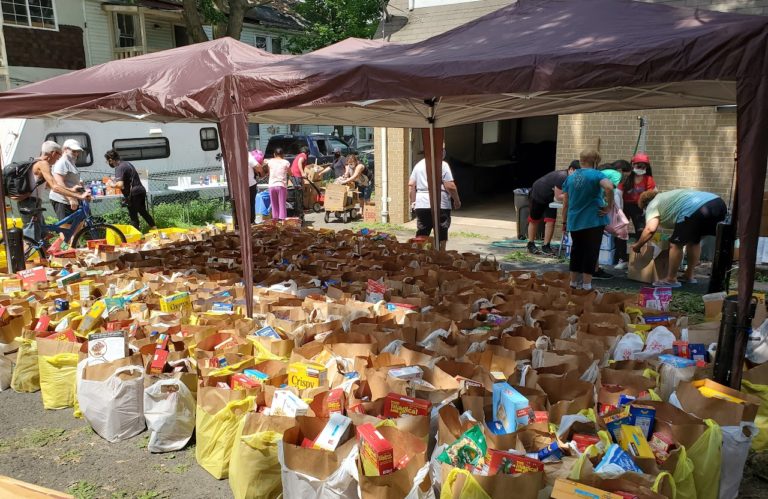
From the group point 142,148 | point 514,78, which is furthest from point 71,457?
point 142,148

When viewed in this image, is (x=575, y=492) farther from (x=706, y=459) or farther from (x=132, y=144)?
(x=132, y=144)

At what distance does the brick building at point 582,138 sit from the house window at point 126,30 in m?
11.7

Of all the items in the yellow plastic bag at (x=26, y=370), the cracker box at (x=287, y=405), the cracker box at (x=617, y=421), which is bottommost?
the yellow plastic bag at (x=26, y=370)

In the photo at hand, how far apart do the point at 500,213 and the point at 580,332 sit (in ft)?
31.4

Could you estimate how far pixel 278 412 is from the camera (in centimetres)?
264

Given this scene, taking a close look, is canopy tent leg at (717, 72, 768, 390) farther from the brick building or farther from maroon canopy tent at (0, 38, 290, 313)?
the brick building

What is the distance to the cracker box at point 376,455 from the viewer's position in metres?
2.09

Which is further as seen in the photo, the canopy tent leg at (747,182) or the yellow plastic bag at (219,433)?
the yellow plastic bag at (219,433)

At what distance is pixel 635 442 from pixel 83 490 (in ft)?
8.61

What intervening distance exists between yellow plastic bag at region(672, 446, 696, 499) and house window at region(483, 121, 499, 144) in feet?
43.8

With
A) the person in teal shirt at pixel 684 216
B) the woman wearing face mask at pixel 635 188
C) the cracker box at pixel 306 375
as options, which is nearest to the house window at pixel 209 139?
the woman wearing face mask at pixel 635 188

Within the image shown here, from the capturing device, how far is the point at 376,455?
2082 mm

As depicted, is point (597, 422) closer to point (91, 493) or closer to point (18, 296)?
point (91, 493)

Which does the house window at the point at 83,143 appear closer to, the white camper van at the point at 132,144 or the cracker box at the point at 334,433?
the white camper van at the point at 132,144
